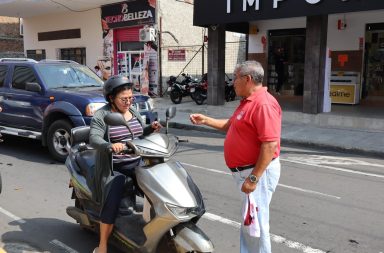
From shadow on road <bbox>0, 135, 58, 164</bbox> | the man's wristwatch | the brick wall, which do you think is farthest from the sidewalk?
the brick wall

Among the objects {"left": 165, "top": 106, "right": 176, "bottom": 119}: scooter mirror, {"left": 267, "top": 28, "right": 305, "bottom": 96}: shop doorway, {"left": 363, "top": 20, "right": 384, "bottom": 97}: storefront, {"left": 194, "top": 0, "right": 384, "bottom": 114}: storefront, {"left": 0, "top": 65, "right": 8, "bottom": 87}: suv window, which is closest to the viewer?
{"left": 165, "top": 106, "right": 176, "bottom": 119}: scooter mirror

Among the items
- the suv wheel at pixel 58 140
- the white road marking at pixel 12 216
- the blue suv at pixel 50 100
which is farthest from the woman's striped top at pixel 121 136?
the suv wheel at pixel 58 140

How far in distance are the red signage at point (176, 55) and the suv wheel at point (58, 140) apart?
480 inches

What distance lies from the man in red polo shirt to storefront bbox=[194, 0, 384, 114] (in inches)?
347

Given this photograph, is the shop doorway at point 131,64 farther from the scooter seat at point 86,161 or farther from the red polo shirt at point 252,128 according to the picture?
the red polo shirt at point 252,128

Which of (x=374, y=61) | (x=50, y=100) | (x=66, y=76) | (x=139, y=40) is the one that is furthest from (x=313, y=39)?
(x=139, y=40)

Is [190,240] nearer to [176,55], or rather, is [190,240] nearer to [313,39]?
[313,39]

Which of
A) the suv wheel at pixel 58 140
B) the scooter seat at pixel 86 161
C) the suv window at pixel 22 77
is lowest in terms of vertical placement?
the suv wheel at pixel 58 140

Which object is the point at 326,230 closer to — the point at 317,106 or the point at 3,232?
the point at 3,232

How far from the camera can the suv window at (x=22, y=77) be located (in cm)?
831

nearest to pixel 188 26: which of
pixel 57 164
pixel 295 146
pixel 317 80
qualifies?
pixel 317 80

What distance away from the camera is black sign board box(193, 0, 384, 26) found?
→ 11102 millimetres

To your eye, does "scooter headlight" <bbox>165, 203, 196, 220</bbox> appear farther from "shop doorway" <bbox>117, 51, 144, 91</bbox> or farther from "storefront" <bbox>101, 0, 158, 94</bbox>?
"shop doorway" <bbox>117, 51, 144, 91</bbox>

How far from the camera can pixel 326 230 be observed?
471 cm
